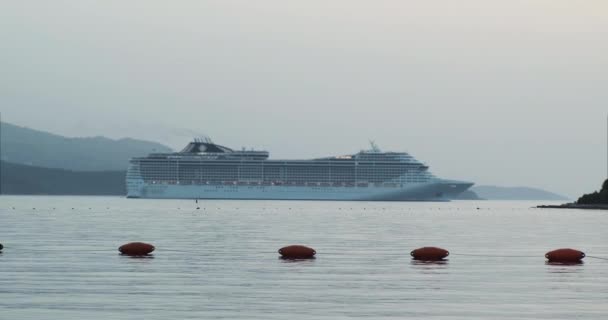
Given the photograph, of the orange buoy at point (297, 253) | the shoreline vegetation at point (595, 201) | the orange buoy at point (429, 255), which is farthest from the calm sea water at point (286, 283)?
the shoreline vegetation at point (595, 201)

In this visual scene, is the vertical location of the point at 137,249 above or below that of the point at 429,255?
above

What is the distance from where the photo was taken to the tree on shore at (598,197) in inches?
6960

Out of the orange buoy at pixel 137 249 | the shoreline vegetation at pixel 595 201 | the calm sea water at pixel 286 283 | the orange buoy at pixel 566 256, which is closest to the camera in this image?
the calm sea water at pixel 286 283

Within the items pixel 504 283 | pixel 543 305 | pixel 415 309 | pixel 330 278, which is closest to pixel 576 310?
pixel 543 305

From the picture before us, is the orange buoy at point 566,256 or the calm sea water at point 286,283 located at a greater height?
the orange buoy at point 566,256

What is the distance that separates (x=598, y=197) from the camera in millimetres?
180875

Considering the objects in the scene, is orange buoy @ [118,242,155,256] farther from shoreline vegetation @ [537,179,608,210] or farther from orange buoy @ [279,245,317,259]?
shoreline vegetation @ [537,179,608,210]

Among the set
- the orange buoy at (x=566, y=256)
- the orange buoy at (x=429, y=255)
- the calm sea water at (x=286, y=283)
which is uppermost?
the orange buoy at (x=429, y=255)

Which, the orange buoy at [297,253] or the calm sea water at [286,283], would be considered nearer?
the calm sea water at [286,283]

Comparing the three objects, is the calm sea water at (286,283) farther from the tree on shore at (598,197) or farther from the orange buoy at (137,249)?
the tree on shore at (598,197)

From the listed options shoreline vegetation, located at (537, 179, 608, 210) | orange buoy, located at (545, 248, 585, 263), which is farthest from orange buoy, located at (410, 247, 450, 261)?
shoreline vegetation, located at (537, 179, 608, 210)

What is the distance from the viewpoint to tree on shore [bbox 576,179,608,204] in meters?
177

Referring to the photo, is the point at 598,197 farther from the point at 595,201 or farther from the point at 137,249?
the point at 137,249


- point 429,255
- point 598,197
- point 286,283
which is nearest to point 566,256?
point 429,255
